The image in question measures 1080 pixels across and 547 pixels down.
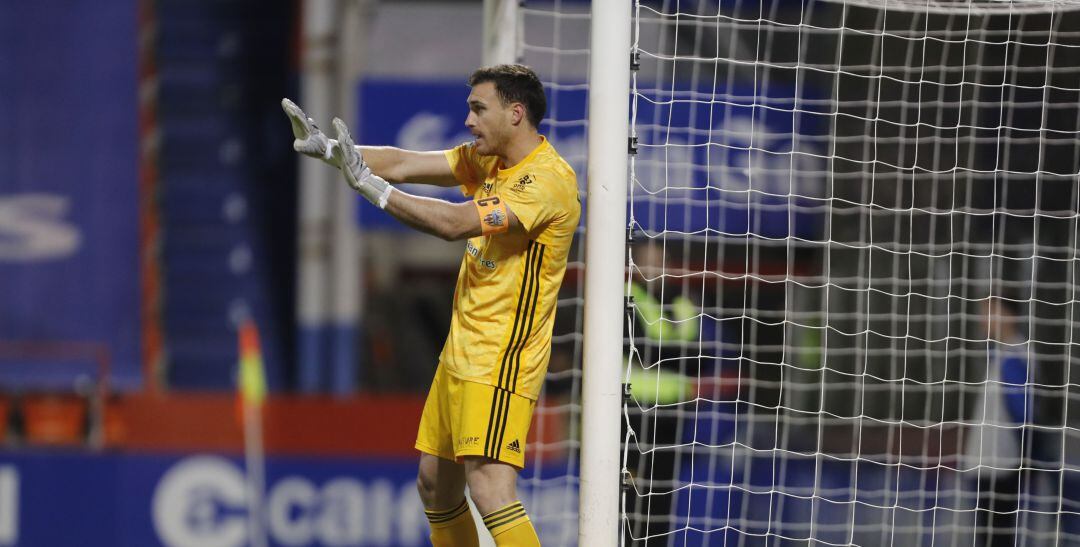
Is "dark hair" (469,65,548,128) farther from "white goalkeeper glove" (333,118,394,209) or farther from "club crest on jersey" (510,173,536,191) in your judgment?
"white goalkeeper glove" (333,118,394,209)

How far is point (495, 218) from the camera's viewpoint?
11.3 feet

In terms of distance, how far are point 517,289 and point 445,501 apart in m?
0.67

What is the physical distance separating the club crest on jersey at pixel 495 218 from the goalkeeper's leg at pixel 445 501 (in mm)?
754

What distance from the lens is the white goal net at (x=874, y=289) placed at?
528 centimetres

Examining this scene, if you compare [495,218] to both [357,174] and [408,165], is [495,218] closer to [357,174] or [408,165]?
[357,174]

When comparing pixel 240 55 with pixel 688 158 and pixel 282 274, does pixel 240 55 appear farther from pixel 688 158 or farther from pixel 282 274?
pixel 688 158

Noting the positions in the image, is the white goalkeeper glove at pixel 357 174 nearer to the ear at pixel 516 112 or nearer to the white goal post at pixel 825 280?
the ear at pixel 516 112

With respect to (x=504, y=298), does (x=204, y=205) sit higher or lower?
lower

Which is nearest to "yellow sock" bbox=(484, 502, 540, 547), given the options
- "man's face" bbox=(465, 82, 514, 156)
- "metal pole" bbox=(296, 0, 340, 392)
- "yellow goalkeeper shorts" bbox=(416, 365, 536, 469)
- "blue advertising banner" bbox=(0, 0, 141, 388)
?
"yellow goalkeeper shorts" bbox=(416, 365, 536, 469)

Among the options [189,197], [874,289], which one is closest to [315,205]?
[189,197]

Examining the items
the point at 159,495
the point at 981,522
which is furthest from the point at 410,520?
the point at 981,522

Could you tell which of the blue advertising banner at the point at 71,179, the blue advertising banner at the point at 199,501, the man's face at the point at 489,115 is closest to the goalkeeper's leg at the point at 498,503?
the man's face at the point at 489,115

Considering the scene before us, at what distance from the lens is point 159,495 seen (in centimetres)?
749

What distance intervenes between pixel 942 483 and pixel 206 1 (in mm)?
6875
